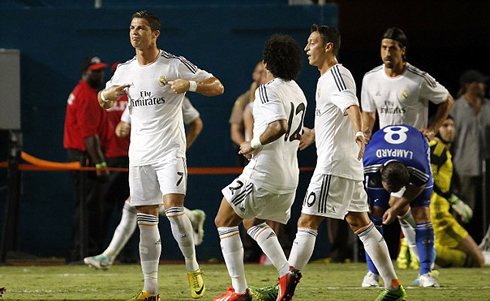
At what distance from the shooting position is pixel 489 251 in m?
13.1

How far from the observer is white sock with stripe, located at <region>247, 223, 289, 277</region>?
7.75 metres

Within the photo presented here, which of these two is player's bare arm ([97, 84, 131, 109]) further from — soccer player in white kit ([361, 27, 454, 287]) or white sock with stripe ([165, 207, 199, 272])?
soccer player in white kit ([361, 27, 454, 287])

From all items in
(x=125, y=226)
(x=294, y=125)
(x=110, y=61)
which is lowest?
(x=125, y=226)

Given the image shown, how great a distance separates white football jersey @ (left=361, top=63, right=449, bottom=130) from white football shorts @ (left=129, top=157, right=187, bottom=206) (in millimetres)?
2659

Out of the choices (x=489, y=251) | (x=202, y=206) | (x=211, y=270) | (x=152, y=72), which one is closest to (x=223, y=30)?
(x=202, y=206)

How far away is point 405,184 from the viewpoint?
30.5ft

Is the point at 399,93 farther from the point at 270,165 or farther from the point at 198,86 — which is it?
the point at 270,165

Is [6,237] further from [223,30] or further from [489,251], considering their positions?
[489,251]

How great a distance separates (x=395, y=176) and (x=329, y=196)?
1601mm

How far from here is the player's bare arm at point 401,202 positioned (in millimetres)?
9688

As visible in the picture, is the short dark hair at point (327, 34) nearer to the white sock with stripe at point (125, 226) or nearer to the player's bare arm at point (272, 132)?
the player's bare arm at point (272, 132)

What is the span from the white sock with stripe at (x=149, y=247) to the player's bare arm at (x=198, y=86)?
1.02 metres

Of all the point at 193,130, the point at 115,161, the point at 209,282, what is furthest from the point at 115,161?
the point at 209,282

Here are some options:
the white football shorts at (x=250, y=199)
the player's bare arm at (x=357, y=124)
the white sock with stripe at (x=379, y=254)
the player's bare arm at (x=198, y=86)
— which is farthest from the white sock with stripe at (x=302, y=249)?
the player's bare arm at (x=198, y=86)
